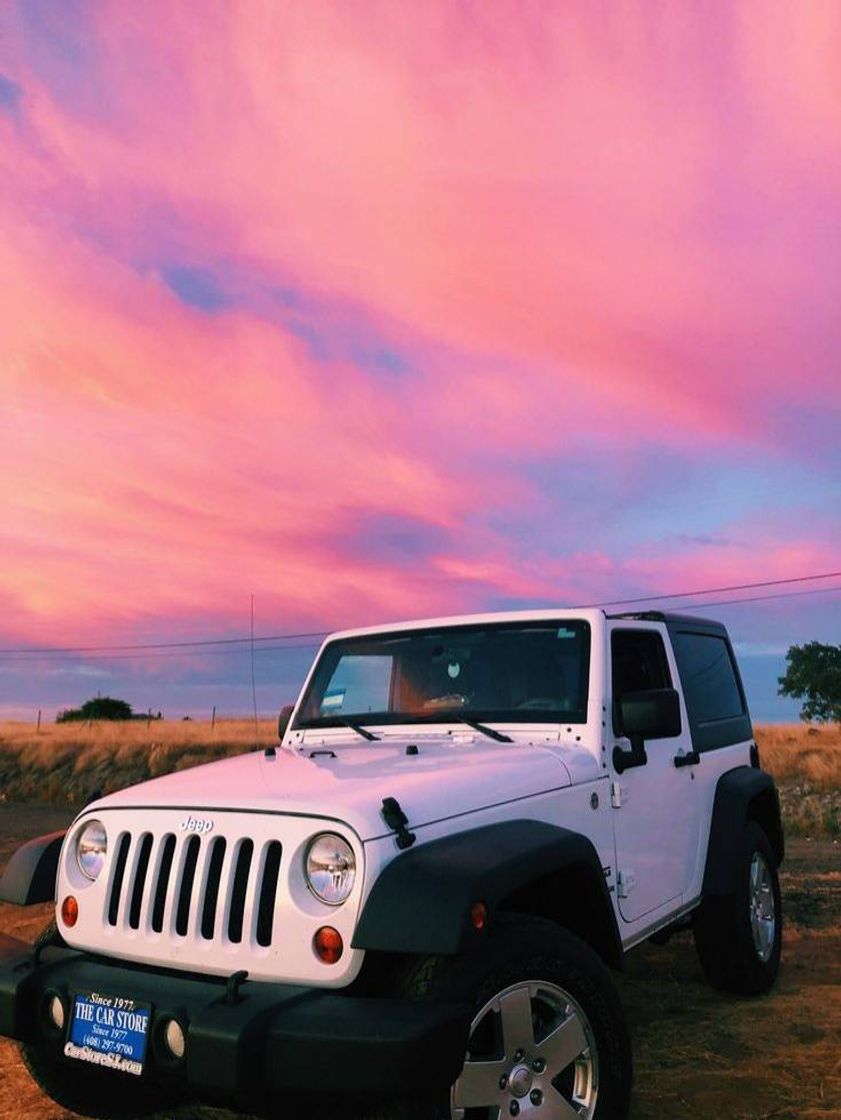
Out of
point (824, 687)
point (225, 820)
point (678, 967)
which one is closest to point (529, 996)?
point (225, 820)

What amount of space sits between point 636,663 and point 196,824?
98.5 inches

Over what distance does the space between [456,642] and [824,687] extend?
5386 centimetres

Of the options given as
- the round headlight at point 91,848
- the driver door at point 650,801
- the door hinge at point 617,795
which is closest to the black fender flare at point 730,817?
the driver door at point 650,801

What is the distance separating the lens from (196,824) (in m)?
3.51

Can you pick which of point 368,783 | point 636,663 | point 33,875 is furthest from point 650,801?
point 33,875

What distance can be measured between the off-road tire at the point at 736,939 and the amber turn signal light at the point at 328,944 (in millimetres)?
3031

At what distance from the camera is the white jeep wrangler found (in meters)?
3.00

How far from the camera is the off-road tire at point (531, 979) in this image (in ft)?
10.0

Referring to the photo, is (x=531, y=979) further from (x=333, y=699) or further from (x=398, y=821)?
(x=333, y=699)

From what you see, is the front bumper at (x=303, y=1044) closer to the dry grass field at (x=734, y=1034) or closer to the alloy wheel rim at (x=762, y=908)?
the dry grass field at (x=734, y=1034)

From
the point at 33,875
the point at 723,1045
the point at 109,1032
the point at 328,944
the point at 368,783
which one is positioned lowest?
the point at 723,1045

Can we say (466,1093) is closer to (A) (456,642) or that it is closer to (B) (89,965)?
(B) (89,965)

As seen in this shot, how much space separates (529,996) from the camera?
331 centimetres

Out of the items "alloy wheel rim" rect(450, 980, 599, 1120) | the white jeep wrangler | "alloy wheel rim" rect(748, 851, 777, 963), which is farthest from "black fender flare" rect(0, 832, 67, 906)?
"alloy wheel rim" rect(748, 851, 777, 963)
